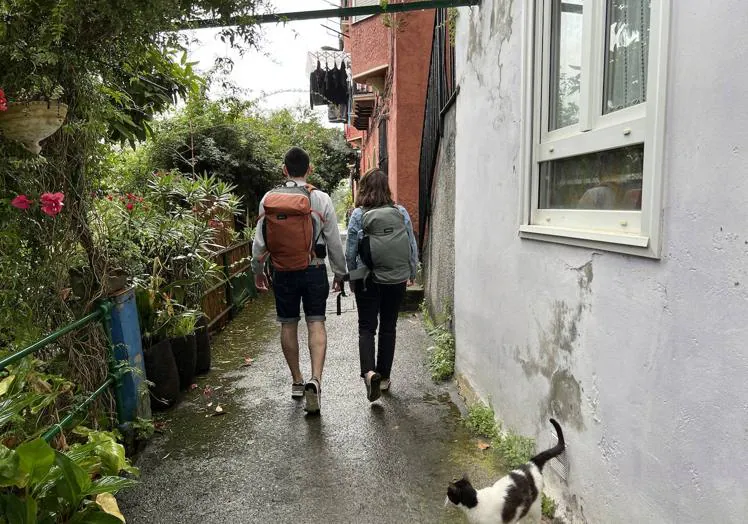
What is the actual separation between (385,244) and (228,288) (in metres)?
3.97

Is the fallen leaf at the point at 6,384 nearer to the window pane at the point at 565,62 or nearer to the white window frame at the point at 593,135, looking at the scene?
the white window frame at the point at 593,135

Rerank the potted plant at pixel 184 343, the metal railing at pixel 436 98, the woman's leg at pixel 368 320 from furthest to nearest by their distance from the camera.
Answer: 1. the metal railing at pixel 436 98
2. the potted plant at pixel 184 343
3. the woman's leg at pixel 368 320

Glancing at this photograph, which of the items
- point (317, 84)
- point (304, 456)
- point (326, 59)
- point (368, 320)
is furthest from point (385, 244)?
point (317, 84)

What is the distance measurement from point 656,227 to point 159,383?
3735mm

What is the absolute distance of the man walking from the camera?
13.0 ft

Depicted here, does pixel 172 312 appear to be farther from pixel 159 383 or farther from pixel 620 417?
pixel 620 417

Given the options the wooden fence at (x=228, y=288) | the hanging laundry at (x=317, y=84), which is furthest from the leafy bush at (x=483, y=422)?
the hanging laundry at (x=317, y=84)

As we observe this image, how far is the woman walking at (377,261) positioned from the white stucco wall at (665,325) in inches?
44.5

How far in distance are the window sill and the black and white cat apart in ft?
2.99

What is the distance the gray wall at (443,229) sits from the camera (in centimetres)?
536

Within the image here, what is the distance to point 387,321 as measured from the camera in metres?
4.51

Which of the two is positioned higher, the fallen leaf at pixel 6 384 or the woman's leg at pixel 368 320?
the fallen leaf at pixel 6 384

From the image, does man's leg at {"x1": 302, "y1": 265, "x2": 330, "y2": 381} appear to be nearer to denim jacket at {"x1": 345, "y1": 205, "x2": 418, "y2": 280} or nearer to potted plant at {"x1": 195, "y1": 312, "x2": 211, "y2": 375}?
denim jacket at {"x1": 345, "y1": 205, "x2": 418, "y2": 280}

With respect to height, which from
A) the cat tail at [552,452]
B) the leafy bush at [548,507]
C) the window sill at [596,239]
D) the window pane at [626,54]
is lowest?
the leafy bush at [548,507]
